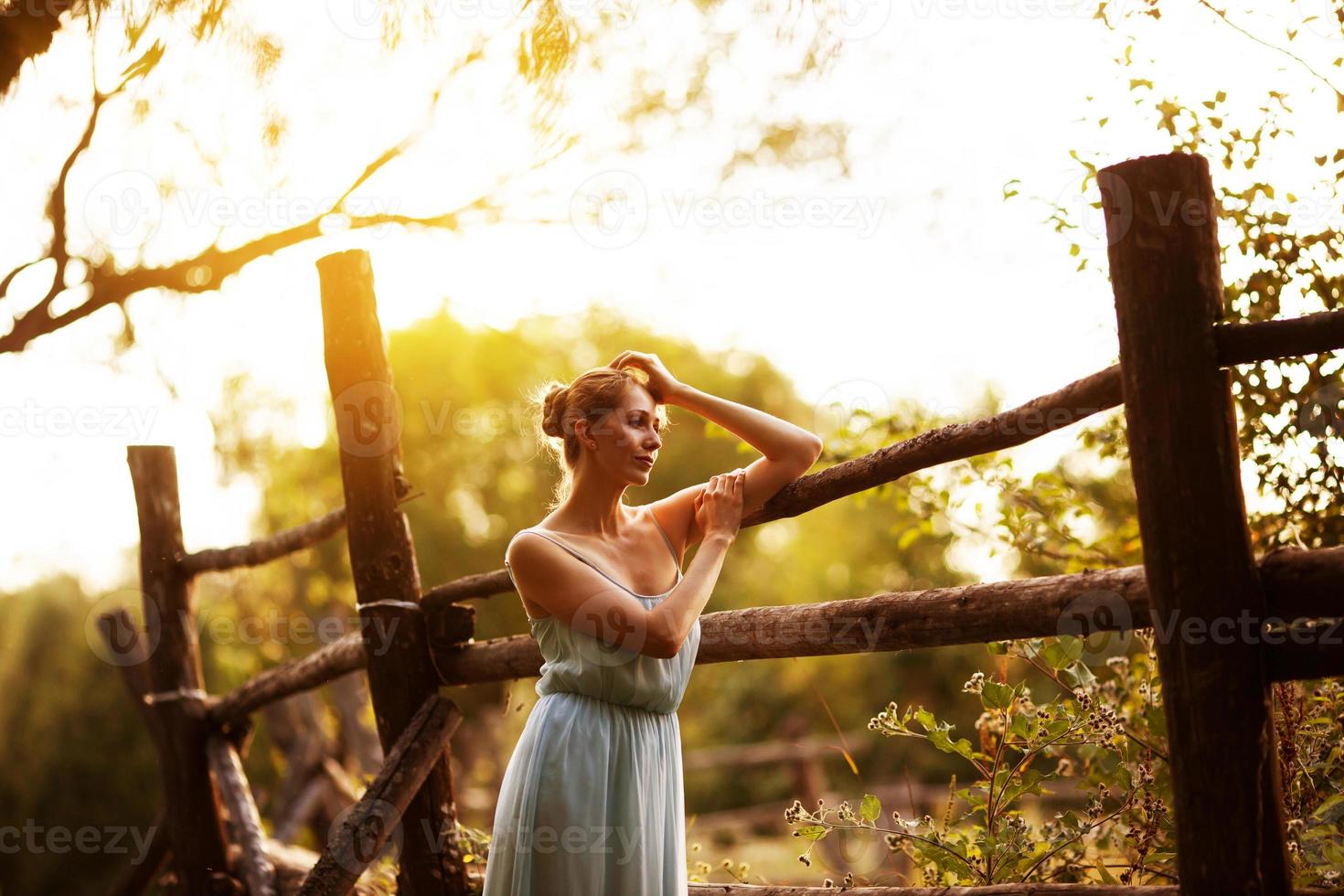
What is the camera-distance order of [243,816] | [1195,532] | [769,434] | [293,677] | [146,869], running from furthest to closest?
1. [146,869]
2. [243,816]
3. [293,677]
4. [769,434]
5. [1195,532]

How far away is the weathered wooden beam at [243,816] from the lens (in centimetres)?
491

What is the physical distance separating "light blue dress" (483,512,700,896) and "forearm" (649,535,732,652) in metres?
0.13

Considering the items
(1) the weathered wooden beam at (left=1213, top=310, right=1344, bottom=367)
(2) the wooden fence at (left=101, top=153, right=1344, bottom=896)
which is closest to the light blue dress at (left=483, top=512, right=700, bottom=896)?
(2) the wooden fence at (left=101, top=153, right=1344, bottom=896)

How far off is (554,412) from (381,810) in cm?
165

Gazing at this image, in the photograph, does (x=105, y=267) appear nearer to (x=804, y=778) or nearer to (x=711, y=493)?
(x=711, y=493)

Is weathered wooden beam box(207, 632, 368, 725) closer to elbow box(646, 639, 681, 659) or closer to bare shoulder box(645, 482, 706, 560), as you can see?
bare shoulder box(645, 482, 706, 560)

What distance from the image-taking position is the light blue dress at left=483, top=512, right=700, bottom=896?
2416mm

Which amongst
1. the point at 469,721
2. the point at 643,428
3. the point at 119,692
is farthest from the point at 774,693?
the point at 643,428

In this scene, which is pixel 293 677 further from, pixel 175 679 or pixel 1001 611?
pixel 1001 611

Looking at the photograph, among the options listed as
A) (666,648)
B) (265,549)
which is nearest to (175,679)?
(265,549)

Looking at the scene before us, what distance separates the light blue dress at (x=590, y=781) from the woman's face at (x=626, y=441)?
0.82ft

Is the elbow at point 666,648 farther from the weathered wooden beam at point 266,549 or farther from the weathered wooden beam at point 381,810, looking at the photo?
the weathered wooden beam at point 266,549

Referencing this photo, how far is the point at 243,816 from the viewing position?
16.4ft

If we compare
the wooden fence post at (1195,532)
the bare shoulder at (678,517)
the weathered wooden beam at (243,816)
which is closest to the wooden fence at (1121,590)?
the wooden fence post at (1195,532)
